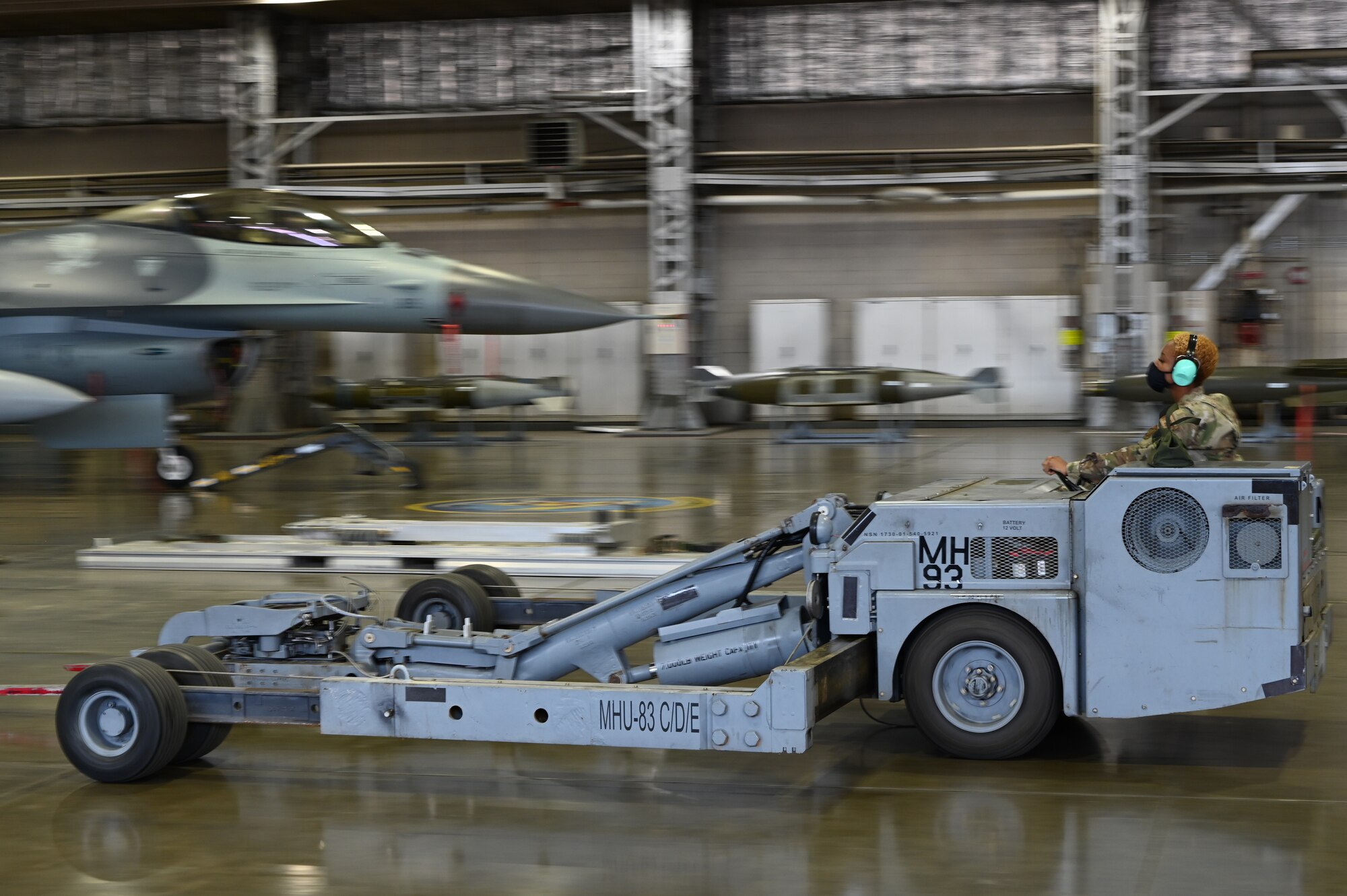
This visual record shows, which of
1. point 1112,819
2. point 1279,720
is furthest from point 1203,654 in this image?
point 1279,720

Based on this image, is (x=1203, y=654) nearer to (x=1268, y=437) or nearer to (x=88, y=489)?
(x=88, y=489)

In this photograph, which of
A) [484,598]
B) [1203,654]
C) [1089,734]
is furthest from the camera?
[484,598]

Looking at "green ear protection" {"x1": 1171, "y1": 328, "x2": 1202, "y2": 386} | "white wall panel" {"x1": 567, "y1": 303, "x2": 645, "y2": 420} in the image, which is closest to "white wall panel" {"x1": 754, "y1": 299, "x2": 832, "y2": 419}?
"white wall panel" {"x1": 567, "y1": 303, "x2": 645, "y2": 420}

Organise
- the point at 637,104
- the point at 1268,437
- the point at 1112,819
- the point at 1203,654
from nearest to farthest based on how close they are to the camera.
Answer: the point at 1112,819
the point at 1203,654
the point at 1268,437
the point at 637,104

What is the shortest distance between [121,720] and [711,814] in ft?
7.24

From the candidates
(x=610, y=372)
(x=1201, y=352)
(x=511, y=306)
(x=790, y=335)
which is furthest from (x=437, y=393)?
(x=1201, y=352)

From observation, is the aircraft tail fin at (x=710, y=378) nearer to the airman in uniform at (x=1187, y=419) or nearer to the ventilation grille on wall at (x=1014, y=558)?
the airman in uniform at (x=1187, y=419)

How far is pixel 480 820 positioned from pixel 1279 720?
10.9ft

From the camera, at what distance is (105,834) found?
15.3ft

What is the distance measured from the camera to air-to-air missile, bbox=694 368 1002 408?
22062 mm

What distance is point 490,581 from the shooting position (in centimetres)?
732

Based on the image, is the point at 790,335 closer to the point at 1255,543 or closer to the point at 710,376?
the point at 710,376

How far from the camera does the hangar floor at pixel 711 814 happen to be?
4.18 meters

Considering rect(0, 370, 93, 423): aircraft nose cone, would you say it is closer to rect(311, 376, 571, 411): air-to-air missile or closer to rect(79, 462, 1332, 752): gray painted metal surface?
rect(311, 376, 571, 411): air-to-air missile
